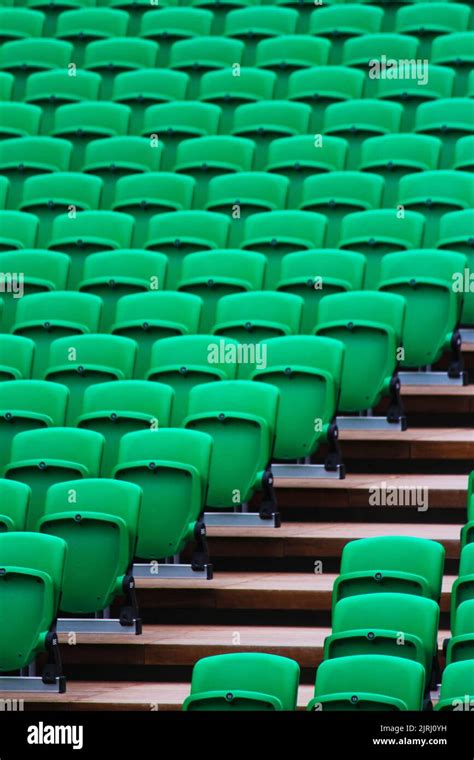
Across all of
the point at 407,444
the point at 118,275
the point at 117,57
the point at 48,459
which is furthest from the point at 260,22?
the point at 48,459

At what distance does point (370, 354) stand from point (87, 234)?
4.79 ft

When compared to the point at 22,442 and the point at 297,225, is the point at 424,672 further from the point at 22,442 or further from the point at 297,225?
the point at 297,225

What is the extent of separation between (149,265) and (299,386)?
1.06 m

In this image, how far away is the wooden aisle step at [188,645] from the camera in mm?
4270

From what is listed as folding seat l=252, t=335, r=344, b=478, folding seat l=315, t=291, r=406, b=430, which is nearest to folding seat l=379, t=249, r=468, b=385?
folding seat l=315, t=291, r=406, b=430

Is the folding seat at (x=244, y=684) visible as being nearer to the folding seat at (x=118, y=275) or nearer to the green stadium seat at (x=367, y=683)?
the green stadium seat at (x=367, y=683)

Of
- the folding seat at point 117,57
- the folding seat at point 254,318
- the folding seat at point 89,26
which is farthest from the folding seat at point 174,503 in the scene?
the folding seat at point 89,26

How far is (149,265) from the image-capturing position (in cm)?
577

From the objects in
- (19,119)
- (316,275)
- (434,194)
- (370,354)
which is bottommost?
(370,354)

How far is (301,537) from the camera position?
186 inches

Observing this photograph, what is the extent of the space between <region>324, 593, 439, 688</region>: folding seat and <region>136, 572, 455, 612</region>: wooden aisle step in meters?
0.53

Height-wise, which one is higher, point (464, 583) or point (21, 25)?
point (21, 25)

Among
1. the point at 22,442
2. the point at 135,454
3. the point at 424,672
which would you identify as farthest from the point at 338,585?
the point at 22,442

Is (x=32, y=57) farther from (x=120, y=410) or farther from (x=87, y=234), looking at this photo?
(x=120, y=410)
